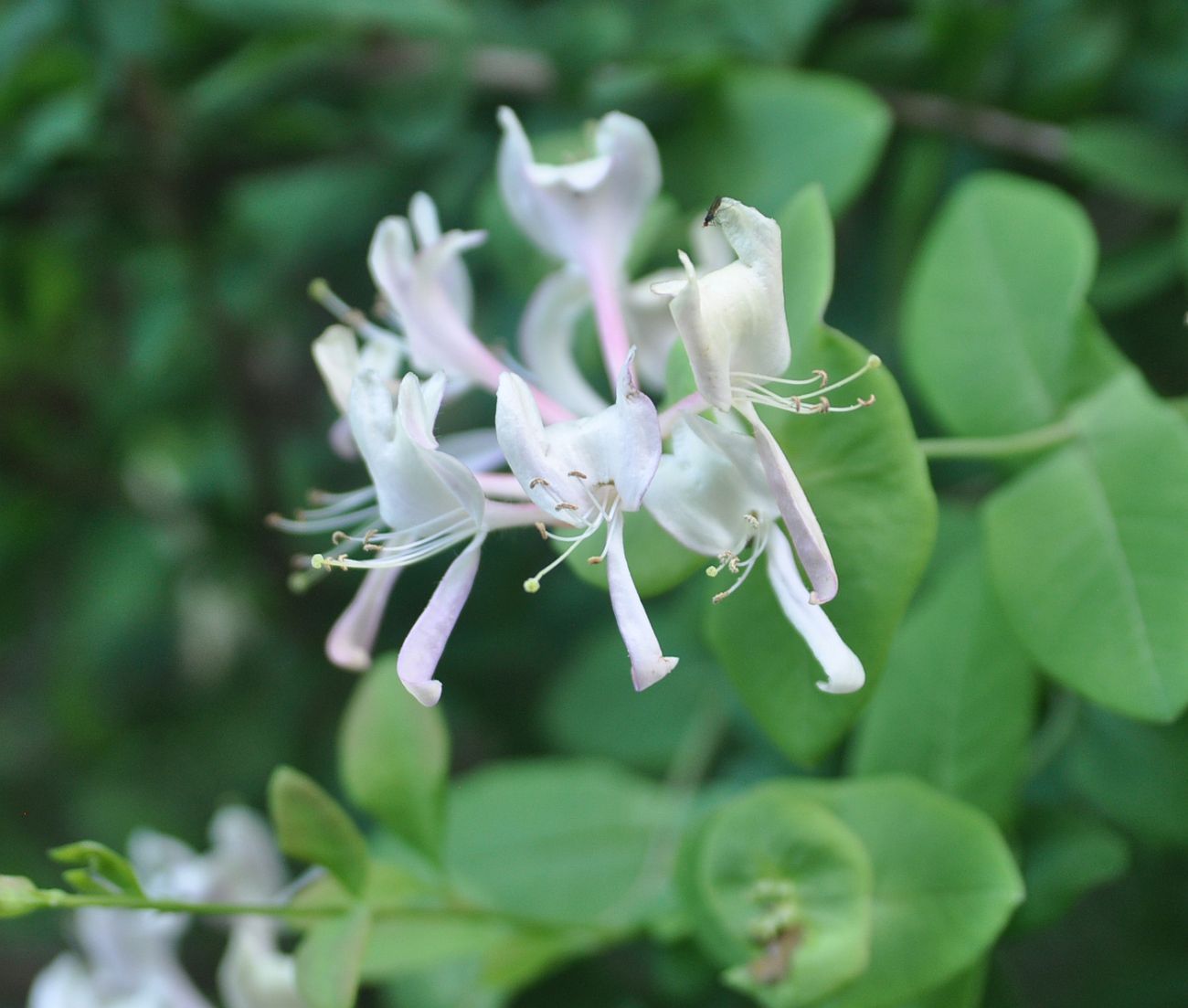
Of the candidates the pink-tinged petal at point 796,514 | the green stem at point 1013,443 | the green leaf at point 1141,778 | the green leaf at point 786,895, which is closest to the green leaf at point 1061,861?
the green leaf at point 1141,778

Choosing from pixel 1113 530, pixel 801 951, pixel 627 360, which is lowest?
pixel 801 951

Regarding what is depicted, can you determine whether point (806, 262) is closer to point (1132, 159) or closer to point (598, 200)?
point (598, 200)

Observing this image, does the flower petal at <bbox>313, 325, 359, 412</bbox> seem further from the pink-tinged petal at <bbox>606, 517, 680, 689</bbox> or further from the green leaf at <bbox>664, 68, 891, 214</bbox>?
the green leaf at <bbox>664, 68, 891, 214</bbox>

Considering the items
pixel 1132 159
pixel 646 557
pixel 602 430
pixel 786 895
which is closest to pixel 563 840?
pixel 786 895

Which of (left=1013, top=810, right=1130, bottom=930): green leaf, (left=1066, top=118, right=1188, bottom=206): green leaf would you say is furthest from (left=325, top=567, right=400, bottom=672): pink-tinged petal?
(left=1066, top=118, right=1188, bottom=206): green leaf

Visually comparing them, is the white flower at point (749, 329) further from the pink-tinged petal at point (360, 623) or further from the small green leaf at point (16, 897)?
the small green leaf at point (16, 897)

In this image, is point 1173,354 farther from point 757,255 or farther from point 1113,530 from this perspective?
point 757,255

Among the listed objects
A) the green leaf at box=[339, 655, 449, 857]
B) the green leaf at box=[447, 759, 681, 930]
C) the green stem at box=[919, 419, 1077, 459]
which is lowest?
the green leaf at box=[447, 759, 681, 930]

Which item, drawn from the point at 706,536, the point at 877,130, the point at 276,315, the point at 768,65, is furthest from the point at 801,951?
the point at 276,315
